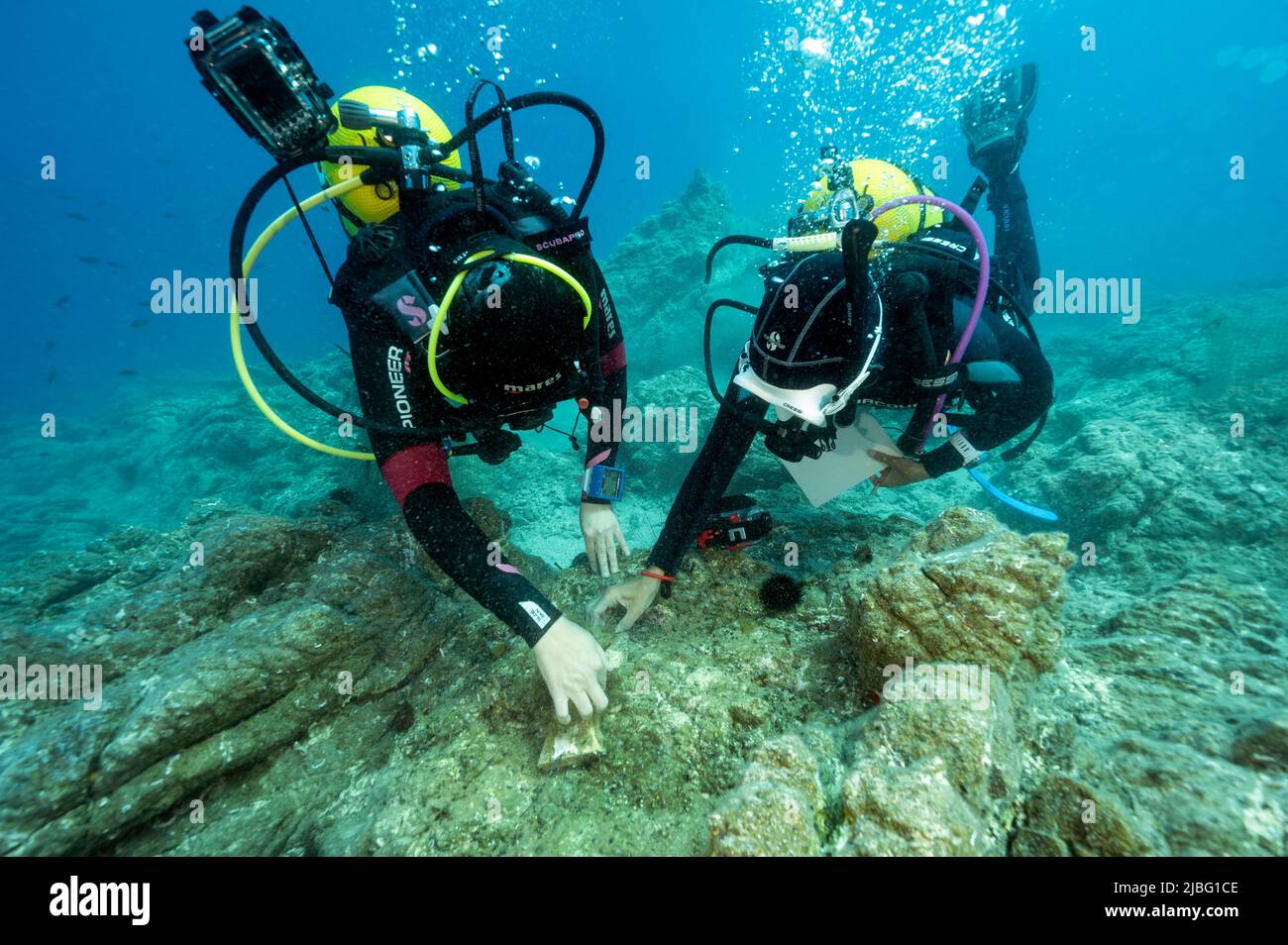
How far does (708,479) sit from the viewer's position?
3176 mm

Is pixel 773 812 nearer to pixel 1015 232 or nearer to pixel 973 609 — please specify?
pixel 973 609

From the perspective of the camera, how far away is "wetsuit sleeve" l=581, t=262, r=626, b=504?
343 cm

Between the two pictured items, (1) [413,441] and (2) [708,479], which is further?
(2) [708,479]

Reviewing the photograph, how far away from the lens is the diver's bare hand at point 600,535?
3152mm

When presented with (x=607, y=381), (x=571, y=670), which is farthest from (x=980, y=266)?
(x=571, y=670)

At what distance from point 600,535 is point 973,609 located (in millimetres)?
1959

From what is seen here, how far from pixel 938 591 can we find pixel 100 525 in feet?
59.0

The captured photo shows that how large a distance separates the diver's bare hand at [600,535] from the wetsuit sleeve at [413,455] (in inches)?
25.1

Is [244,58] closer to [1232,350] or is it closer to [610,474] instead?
[610,474]

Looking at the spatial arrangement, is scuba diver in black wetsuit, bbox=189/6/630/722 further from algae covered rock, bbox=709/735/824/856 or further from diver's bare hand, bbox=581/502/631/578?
algae covered rock, bbox=709/735/824/856

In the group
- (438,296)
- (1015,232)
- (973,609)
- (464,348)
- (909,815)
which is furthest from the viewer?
(1015,232)

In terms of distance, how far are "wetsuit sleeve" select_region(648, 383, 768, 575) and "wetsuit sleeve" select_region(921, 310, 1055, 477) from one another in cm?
164
